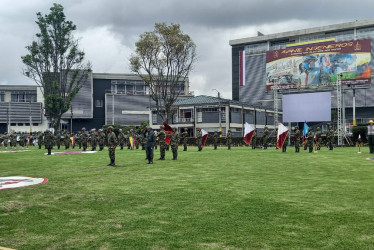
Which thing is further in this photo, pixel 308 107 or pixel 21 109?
pixel 21 109

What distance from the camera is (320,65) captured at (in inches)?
1905

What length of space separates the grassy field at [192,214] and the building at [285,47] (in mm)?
66049

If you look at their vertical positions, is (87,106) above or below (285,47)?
below

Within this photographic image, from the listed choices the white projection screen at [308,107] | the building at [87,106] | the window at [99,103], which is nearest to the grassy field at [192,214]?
the white projection screen at [308,107]

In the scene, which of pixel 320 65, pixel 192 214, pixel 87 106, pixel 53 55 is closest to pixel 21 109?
pixel 87 106

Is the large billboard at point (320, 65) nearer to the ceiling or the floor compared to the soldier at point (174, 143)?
nearer to the ceiling

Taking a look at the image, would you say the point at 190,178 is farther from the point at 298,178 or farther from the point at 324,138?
the point at 324,138

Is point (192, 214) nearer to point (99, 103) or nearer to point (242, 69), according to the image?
point (242, 69)

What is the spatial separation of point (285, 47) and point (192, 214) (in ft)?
238

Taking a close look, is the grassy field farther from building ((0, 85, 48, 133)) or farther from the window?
building ((0, 85, 48, 133))

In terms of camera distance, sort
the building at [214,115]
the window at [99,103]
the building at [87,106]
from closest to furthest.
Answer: the building at [214,115] < the building at [87,106] < the window at [99,103]

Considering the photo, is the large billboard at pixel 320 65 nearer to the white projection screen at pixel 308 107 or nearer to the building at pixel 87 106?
the white projection screen at pixel 308 107

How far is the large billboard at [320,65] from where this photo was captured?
46281 mm

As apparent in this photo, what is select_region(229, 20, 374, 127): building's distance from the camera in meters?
72.1
